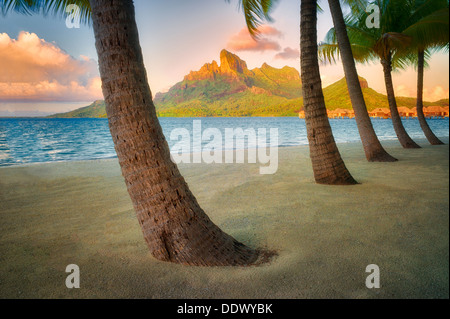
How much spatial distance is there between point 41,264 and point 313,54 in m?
5.55

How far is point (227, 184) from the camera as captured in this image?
6738 mm

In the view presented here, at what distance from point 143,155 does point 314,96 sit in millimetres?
4037

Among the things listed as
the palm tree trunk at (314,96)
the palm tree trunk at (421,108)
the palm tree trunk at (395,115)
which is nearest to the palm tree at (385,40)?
the palm tree trunk at (395,115)

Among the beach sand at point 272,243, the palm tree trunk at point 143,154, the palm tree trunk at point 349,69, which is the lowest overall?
the beach sand at point 272,243

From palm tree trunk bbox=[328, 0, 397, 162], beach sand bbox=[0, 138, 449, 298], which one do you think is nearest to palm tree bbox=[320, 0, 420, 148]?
palm tree trunk bbox=[328, 0, 397, 162]

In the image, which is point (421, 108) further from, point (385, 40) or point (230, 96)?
point (230, 96)

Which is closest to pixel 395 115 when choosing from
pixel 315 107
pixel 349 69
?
pixel 349 69

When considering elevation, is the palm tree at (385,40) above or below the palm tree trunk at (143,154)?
above

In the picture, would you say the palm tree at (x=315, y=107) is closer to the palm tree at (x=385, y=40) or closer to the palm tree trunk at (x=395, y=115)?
the palm tree at (x=385, y=40)

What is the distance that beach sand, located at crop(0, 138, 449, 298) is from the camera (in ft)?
6.99

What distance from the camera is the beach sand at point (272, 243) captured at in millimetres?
2131

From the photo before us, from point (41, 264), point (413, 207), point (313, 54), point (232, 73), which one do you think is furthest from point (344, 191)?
point (232, 73)

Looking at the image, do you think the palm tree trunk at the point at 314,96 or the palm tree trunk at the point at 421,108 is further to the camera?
the palm tree trunk at the point at 421,108
